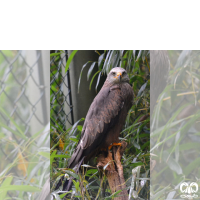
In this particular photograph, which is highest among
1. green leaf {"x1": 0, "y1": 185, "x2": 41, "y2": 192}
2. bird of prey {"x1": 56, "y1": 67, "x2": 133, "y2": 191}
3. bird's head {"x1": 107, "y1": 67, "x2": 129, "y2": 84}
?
bird's head {"x1": 107, "y1": 67, "x2": 129, "y2": 84}

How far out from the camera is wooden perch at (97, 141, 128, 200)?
1.16m

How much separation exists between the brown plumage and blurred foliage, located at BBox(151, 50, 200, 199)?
0.56ft

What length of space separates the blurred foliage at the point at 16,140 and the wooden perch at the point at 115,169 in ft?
1.01

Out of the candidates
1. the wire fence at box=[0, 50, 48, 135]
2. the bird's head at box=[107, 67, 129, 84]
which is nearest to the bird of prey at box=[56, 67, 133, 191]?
the bird's head at box=[107, 67, 129, 84]

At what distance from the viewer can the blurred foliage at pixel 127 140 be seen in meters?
1.16

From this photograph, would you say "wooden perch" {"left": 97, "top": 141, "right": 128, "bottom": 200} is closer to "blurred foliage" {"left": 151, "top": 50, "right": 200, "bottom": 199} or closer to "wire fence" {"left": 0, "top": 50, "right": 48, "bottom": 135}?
"blurred foliage" {"left": 151, "top": 50, "right": 200, "bottom": 199}

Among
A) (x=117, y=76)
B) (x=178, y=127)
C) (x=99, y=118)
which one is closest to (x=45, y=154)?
(x=99, y=118)

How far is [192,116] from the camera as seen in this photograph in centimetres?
112

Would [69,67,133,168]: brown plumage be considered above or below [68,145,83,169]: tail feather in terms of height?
above

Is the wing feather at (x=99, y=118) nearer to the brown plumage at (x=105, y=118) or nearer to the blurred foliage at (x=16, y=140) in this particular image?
the brown plumage at (x=105, y=118)

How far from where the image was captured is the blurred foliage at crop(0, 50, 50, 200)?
1.09 m

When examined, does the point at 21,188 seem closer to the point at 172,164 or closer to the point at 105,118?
the point at 105,118
